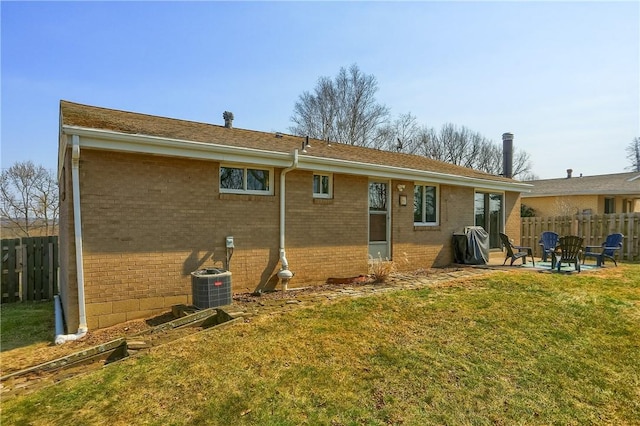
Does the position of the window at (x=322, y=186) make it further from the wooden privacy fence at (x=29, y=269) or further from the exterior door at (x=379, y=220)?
the wooden privacy fence at (x=29, y=269)

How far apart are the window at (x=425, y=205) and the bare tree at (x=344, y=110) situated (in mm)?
19869

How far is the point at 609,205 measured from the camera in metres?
20.7

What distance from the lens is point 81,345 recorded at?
529 centimetres

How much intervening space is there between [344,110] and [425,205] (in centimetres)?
2170

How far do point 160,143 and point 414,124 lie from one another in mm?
32865

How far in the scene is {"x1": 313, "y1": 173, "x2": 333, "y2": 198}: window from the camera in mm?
8781

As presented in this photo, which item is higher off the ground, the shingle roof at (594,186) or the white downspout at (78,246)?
the shingle roof at (594,186)

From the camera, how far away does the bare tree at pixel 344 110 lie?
30.6 meters

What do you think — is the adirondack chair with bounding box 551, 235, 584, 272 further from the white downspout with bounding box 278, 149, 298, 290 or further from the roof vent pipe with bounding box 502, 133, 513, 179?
the white downspout with bounding box 278, 149, 298, 290

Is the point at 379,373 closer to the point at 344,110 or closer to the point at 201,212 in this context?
the point at 201,212

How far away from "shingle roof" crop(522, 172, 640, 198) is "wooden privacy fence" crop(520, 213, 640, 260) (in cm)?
335

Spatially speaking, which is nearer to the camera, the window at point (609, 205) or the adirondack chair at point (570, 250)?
the adirondack chair at point (570, 250)

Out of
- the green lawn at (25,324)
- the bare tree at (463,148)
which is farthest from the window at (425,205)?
the bare tree at (463,148)

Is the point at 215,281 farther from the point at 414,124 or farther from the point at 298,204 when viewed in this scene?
the point at 414,124
